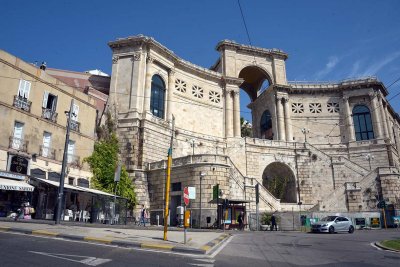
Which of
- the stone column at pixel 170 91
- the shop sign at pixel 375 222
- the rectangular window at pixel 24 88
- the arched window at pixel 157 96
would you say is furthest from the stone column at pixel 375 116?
the rectangular window at pixel 24 88

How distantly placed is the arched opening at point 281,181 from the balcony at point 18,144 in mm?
28620

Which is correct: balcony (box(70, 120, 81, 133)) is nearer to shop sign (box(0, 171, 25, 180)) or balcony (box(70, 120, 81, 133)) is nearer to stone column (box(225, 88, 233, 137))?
shop sign (box(0, 171, 25, 180))

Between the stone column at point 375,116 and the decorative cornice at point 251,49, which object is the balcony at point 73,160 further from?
the stone column at point 375,116

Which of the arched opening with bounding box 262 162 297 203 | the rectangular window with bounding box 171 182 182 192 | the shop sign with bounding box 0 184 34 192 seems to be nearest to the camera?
the shop sign with bounding box 0 184 34 192

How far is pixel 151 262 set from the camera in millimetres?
8195

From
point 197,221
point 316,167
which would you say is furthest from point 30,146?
point 316,167

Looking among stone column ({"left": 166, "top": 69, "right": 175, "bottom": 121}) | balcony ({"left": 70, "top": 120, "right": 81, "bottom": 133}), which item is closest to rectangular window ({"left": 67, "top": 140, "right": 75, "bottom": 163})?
balcony ({"left": 70, "top": 120, "right": 81, "bottom": 133})

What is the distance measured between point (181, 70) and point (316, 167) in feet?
69.4

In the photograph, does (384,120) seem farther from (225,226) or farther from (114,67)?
(114,67)

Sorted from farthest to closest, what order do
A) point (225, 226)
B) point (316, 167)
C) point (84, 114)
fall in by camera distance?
point (316, 167)
point (84, 114)
point (225, 226)

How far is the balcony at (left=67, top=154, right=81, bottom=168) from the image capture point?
2655cm

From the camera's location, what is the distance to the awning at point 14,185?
61.7 feet

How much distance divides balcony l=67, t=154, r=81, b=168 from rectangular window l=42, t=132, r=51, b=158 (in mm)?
2042

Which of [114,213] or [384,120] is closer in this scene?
[114,213]
